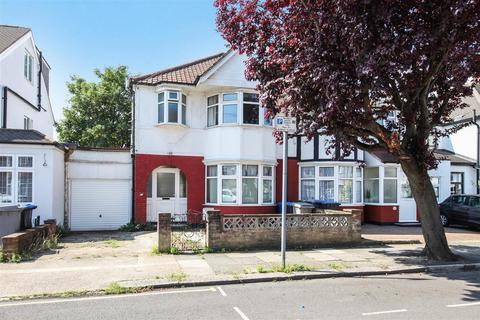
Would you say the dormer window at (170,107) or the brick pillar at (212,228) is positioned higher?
the dormer window at (170,107)

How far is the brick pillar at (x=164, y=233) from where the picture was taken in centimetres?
1133

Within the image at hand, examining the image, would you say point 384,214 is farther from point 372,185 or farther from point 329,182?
point 329,182

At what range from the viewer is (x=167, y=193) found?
1891 cm

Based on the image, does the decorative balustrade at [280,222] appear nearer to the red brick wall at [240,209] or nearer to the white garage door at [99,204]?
the red brick wall at [240,209]

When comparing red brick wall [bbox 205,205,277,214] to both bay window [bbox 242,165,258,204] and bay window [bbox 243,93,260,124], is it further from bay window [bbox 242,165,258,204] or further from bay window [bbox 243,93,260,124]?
bay window [bbox 243,93,260,124]

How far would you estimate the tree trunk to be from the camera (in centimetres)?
1068

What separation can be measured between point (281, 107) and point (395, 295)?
204 inches

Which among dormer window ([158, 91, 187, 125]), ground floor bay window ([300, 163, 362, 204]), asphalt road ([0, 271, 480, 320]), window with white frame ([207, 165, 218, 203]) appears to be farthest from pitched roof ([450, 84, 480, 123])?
asphalt road ([0, 271, 480, 320])

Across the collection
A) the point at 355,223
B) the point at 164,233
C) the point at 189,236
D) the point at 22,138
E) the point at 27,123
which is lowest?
the point at 189,236

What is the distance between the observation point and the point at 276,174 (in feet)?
63.2

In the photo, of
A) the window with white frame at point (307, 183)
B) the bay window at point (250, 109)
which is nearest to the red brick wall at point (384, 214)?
the window with white frame at point (307, 183)

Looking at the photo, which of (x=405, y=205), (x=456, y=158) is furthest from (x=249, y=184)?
(x=456, y=158)

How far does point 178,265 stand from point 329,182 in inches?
442

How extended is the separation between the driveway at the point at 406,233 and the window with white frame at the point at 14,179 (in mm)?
11856
